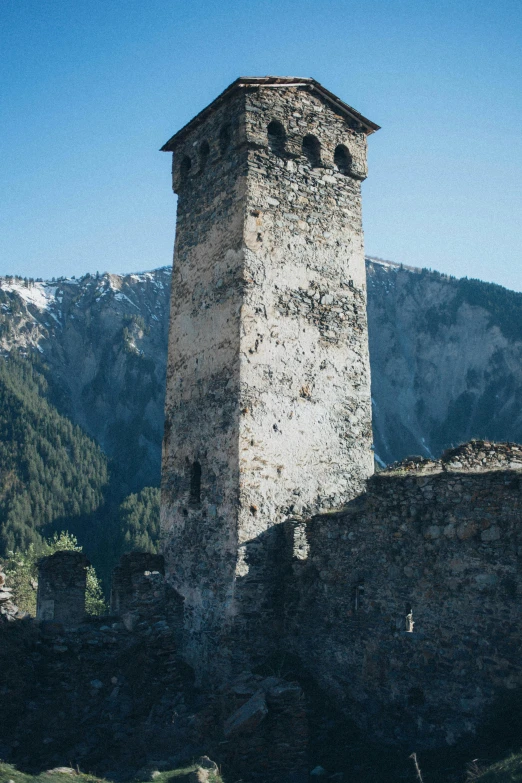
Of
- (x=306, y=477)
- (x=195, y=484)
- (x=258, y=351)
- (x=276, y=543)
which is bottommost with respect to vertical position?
(x=276, y=543)

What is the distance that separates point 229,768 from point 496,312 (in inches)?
3536

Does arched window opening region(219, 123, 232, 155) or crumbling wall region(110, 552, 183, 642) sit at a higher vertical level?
arched window opening region(219, 123, 232, 155)

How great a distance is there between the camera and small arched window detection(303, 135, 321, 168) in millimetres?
12656

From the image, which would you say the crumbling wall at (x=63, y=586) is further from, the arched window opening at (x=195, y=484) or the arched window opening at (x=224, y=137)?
the arched window opening at (x=224, y=137)

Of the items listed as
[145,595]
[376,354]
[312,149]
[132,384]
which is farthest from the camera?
[132,384]

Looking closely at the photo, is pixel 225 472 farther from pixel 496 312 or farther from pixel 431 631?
pixel 496 312

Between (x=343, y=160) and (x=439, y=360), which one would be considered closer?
(x=343, y=160)

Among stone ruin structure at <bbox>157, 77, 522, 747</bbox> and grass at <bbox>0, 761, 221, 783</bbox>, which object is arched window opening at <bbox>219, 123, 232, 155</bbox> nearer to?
stone ruin structure at <bbox>157, 77, 522, 747</bbox>

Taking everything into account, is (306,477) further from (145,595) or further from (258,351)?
(145,595)

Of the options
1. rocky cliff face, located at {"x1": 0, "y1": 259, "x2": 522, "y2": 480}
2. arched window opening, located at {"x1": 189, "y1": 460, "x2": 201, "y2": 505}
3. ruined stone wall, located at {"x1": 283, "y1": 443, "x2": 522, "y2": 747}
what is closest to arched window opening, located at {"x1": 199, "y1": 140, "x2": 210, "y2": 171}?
arched window opening, located at {"x1": 189, "y1": 460, "x2": 201, "y2": 505}

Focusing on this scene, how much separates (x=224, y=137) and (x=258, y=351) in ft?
13.8

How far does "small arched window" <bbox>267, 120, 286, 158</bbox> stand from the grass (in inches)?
376

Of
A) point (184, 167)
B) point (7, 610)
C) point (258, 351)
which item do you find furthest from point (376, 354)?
point (7, 610)

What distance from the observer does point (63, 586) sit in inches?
547
